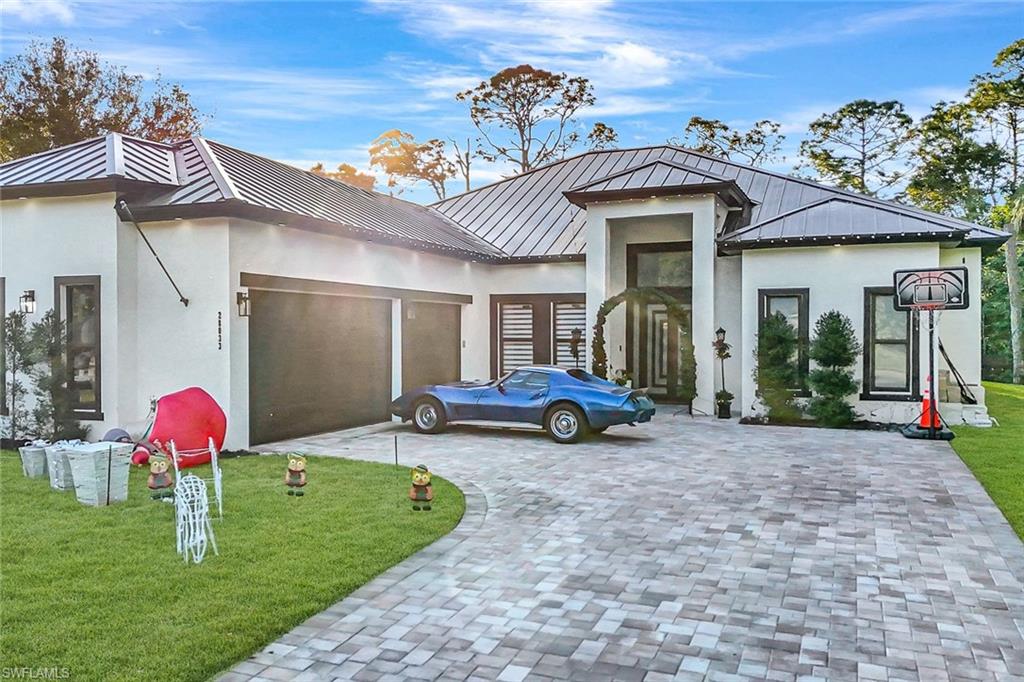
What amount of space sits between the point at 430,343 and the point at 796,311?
730 centimetres

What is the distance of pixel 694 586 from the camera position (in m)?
5.25

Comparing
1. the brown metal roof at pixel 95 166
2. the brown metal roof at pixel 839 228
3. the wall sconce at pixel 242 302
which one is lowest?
the wall sconce at pixel 242 302

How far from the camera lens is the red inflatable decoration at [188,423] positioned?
9250 mm

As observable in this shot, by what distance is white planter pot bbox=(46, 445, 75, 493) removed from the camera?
26.3 feet

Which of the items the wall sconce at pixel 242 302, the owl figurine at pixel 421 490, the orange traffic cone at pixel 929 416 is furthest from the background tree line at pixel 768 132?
the owl figurine at pixel 421 490

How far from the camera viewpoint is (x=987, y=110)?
2909 centimetres

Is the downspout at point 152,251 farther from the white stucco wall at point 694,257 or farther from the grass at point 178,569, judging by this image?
the white stucco wall at point 694,257

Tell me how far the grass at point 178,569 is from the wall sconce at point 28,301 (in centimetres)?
392

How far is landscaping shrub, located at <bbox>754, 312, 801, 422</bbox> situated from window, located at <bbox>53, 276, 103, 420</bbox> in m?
11.2

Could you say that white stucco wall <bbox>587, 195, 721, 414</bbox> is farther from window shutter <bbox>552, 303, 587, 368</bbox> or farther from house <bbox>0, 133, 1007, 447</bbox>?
window shutter <bbox>552, 303, 587, 368</bbox>

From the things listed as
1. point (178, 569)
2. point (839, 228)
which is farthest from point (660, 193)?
point (178, 569)

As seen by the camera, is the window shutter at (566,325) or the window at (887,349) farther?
the window shutter at (566,325)

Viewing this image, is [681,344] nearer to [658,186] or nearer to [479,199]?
[658,186]

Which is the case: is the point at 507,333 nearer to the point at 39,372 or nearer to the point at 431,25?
the point at 431,25
